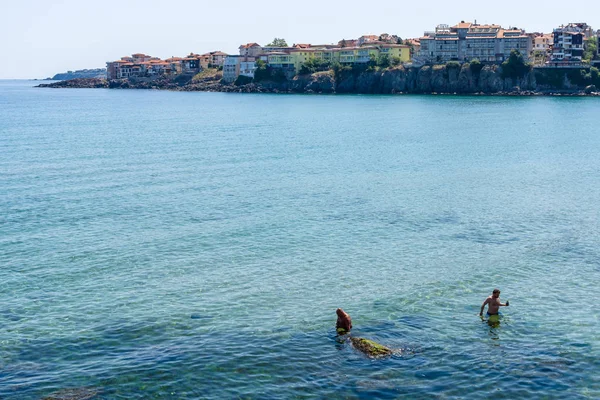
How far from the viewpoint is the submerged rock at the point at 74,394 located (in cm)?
2423

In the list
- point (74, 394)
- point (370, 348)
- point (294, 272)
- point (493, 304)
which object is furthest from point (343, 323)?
point (74, 394)

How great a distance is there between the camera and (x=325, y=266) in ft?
133

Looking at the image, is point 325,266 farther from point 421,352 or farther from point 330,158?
point 330,158

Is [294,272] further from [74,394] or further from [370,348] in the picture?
[74,394]

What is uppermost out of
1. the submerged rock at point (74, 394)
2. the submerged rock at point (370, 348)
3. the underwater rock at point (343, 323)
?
the underwater rock at point (343, 323)

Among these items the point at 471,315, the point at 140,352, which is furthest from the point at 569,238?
the point at 140,352

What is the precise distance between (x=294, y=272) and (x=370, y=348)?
12.1 metres

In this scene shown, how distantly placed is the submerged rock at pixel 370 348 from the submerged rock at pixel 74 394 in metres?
10.7

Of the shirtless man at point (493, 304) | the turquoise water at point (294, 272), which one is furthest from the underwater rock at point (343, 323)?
the shirtless man at point (493, 304)

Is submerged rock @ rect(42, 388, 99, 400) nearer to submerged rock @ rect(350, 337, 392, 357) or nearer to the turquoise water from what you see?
the turquoise water

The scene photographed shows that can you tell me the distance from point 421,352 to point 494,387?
12.1 feet

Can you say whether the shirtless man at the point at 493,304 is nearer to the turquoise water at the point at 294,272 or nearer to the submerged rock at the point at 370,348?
the turquoise water at the point at 294,272

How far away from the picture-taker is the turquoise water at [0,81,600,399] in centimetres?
2639

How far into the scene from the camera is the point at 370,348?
27906mm
